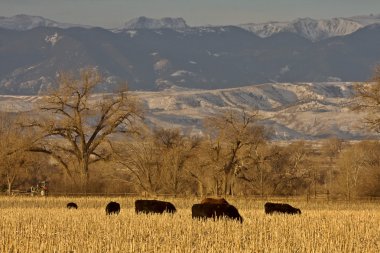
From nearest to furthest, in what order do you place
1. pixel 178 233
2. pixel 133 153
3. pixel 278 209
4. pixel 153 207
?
pixel 178 233, pixel 153 207, pixel 278 209, pixel 133 153

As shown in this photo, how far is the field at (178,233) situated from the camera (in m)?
22.8

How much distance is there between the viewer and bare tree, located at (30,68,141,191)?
2771 inches

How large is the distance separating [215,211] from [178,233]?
665cm

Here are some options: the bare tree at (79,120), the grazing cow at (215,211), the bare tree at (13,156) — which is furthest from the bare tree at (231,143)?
the grazing cow at (215,211)

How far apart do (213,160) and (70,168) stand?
1301 centimetres

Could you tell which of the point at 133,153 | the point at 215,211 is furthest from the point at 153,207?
the point at 133,153

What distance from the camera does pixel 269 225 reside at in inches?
1214

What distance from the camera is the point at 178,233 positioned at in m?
27.2

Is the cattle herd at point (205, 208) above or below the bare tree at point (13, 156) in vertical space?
below

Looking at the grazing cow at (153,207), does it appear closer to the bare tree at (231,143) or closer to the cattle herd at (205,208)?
the cattle herd at (205,208)

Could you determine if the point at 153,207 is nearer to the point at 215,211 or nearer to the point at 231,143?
the point at 215,211

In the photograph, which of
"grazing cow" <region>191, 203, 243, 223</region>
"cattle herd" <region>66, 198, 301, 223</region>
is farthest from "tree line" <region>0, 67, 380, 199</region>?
"grazing cow" <region>191, 203, 243, 223</region>

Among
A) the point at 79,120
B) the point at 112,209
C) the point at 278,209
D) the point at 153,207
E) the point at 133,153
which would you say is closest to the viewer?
the point at 153,207

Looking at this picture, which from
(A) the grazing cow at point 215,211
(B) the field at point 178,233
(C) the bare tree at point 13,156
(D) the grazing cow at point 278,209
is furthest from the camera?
(C) the bare tree at point 13,156
